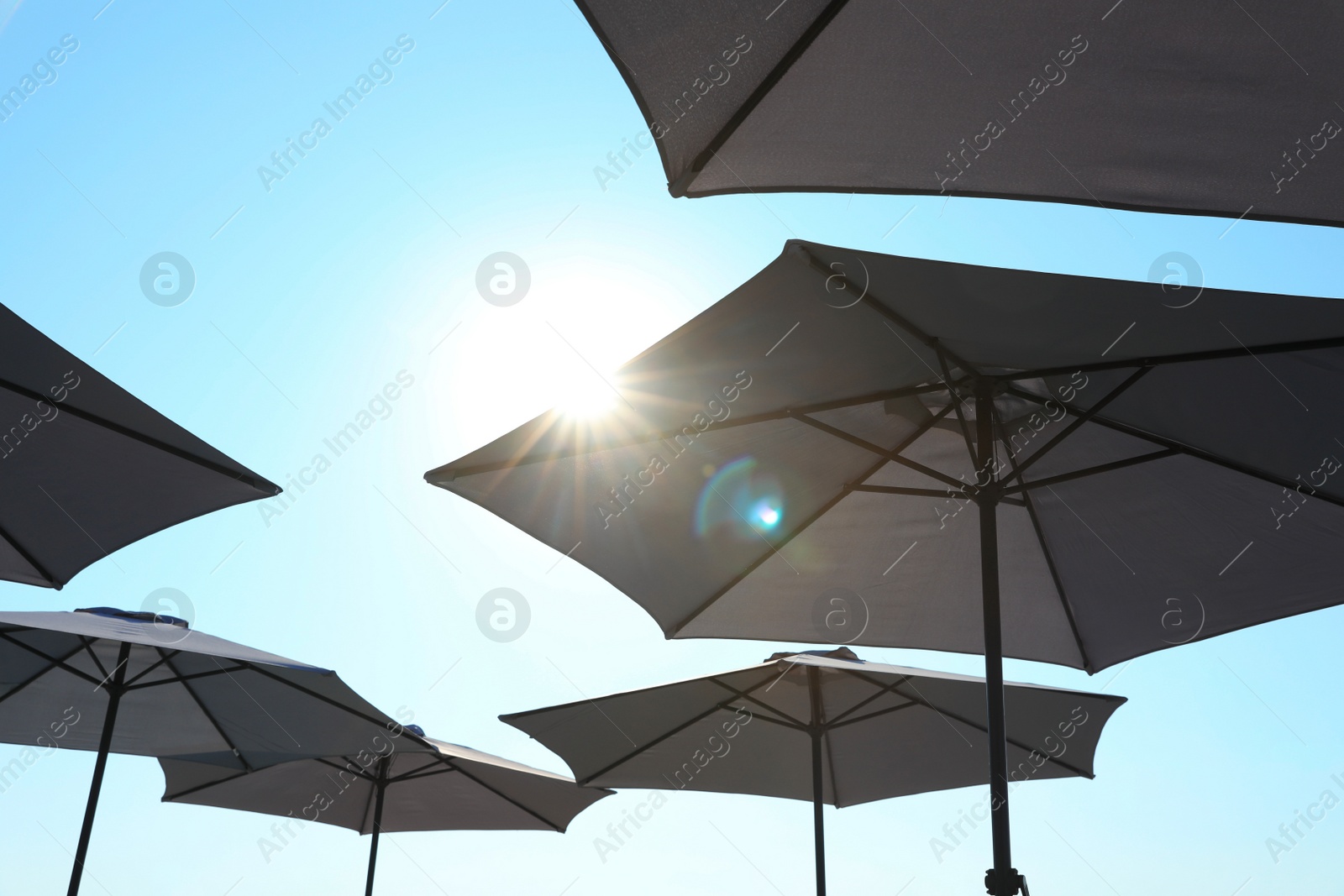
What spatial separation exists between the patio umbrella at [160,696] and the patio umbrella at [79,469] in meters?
0.75

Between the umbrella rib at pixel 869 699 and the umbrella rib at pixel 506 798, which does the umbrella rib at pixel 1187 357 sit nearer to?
the umbrella rib at pixel 869 699

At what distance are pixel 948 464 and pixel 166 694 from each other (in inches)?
228

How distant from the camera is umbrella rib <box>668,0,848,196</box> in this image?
8.07 feet

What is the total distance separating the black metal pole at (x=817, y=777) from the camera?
6598 mm

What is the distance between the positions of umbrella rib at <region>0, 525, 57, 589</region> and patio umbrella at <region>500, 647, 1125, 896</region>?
2733mm

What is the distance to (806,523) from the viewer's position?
4602 mm

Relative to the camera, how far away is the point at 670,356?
3.17 m

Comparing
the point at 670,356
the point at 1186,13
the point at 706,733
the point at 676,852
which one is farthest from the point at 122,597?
the point at 676,852

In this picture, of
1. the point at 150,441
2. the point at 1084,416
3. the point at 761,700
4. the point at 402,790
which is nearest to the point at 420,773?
the point at 402,790

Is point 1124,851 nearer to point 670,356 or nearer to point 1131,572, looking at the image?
point 1131,572

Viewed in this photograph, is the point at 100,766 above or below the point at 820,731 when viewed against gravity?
below

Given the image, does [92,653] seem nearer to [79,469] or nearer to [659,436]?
[79,469]

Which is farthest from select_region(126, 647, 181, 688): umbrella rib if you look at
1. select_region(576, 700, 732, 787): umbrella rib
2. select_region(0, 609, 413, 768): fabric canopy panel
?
select_region(576, 700, 732, 787): umbrella rib

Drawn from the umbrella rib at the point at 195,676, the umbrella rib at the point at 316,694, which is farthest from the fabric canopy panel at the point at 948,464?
the umbrella rib at the point at 195,676
